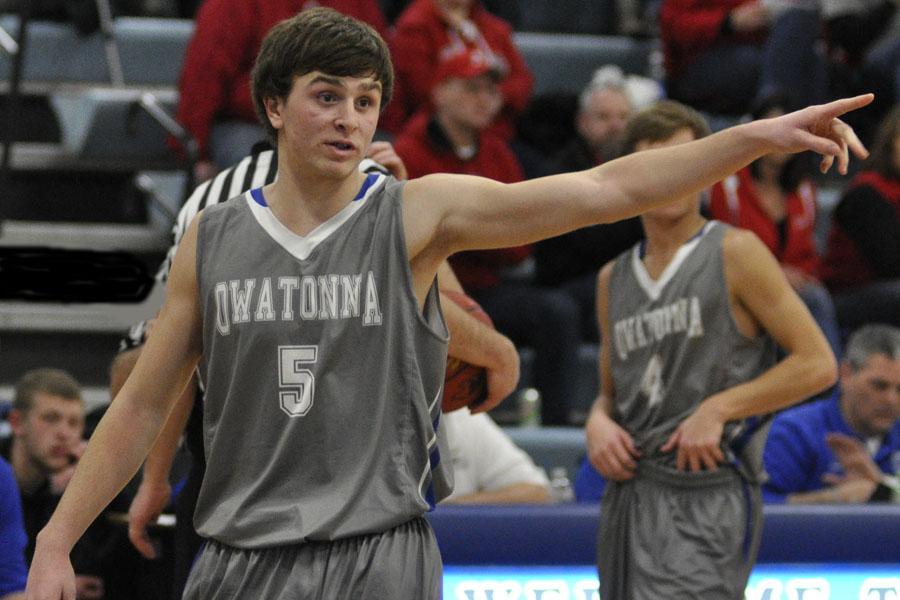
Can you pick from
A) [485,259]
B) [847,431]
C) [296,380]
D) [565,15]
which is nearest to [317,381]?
[296,380]

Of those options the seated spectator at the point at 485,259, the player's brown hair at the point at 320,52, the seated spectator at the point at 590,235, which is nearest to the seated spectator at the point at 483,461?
the seated spectator at the point at 485,259

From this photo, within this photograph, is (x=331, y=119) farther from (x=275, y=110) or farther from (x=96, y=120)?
(x=96, y=120)

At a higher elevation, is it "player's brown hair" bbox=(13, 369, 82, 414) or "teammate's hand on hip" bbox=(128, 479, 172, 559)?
"player's brown hair" bbox=(13, 369, 82, 414)

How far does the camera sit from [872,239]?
731cm

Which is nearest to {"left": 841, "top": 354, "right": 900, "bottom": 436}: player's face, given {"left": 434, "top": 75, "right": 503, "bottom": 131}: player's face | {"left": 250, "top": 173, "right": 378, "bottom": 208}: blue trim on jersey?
{"left": 434, "top": 75, "right": 503, "bottom": 131}: player's face

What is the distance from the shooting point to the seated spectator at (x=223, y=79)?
23.2 ft

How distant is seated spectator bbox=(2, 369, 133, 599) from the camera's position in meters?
4.96

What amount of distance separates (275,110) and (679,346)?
1643mm

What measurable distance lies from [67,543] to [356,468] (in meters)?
0.54

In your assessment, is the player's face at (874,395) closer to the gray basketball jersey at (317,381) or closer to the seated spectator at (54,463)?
the seated spectator at (54,463)

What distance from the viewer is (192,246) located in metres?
2.80

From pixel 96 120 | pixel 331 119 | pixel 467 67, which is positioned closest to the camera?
pixel 331 119

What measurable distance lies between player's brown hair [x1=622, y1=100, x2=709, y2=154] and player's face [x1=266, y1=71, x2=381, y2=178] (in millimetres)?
1596

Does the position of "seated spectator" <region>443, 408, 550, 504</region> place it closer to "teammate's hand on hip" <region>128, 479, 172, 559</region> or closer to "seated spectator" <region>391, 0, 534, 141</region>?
"teammate's hand on hip" <region>128, 479, 172, 559</region>
